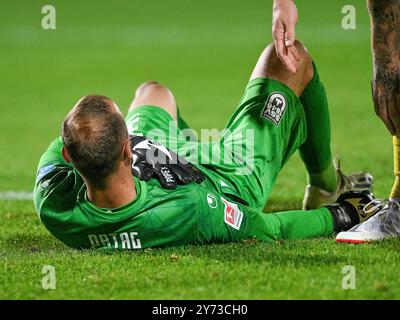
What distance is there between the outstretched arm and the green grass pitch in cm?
74

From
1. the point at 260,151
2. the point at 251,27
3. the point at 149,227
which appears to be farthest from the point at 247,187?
the point at 251,27

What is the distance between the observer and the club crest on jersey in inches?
181

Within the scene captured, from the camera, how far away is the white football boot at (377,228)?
15.6 feet

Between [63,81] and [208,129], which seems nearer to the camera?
[208,129]

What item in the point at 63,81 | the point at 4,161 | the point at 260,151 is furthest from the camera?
the point at 63,81

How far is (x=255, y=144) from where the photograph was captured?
5.15 metres

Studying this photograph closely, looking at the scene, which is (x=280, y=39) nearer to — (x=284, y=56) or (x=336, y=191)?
(x=284, y=56)

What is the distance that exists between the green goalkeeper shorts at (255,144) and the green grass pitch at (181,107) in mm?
424

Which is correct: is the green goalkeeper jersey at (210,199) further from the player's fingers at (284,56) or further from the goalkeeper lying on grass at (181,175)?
the player's fingers at (284,56)

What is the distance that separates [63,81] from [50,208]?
9.22 meters

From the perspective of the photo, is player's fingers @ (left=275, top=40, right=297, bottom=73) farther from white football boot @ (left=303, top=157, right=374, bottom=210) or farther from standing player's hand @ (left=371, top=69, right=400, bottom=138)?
white football boot @ (left=303, top=157, right=374, bottom=210)

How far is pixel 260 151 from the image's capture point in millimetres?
5117

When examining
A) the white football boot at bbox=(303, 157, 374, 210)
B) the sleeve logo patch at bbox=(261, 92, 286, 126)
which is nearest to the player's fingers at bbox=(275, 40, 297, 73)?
the sleeve logo patch at bbox=(261, 92, 286, 126)
